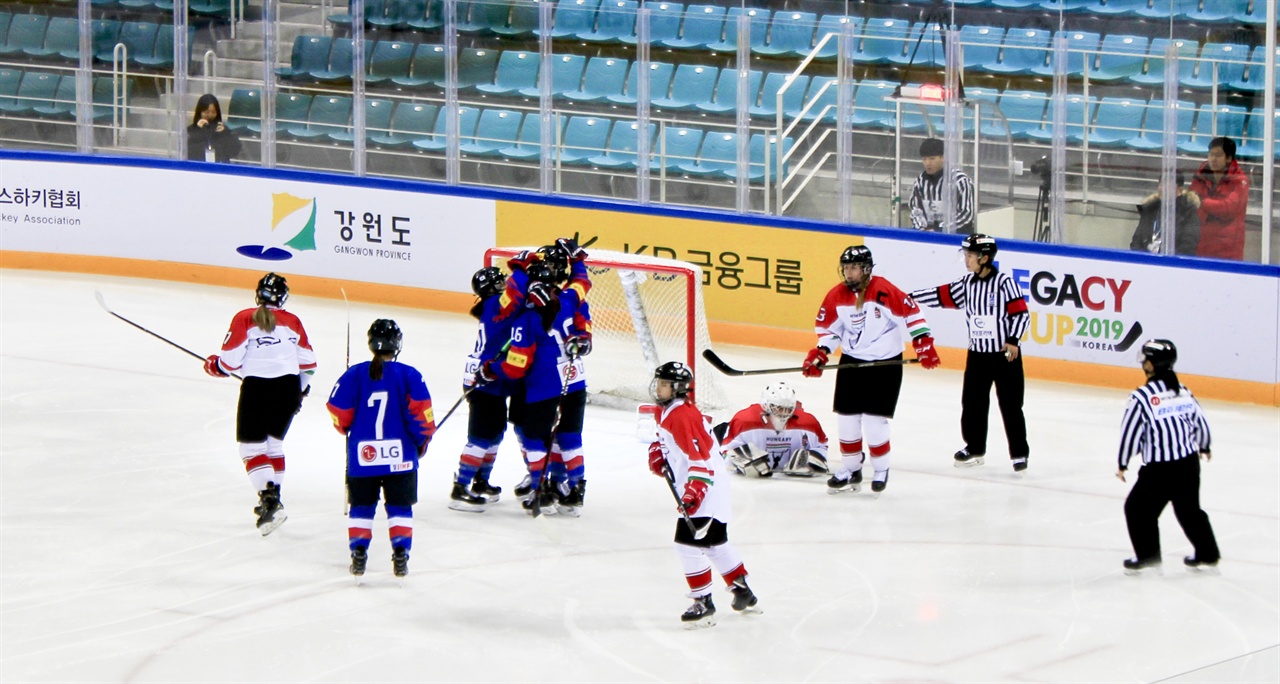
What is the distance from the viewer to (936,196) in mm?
10961

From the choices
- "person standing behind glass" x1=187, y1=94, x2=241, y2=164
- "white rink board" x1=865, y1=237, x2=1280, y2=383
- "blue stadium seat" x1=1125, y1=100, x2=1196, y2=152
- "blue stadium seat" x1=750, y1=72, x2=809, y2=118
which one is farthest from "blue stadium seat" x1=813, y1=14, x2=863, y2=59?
"person standing behind glass" x1=187, y1=94, x2=241, y2=164

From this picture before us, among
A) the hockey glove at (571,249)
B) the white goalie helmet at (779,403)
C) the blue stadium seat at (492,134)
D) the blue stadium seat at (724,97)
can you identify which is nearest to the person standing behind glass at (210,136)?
the blue stadium seat at (492,134)

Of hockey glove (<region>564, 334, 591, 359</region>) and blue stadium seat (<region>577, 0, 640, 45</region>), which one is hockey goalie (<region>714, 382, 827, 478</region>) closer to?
hockey glove (<region>564, 334, 591, 359</region>)

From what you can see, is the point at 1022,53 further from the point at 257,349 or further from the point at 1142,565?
the point at 257,349

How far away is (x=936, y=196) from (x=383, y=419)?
5310mm

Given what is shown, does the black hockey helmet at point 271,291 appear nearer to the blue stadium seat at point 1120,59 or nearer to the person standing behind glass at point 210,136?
the blue stadium seat at point 1120,59

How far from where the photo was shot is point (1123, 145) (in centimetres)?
1045

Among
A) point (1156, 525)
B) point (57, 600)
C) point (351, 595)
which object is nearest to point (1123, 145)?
point (1156, 525)

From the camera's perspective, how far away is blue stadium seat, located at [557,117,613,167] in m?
12.1

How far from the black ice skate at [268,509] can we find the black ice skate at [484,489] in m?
0.89

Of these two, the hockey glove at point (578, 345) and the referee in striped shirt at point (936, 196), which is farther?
the referee in striped shirt at point (936, 196)

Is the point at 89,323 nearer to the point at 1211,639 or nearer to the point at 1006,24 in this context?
the point at 1006,24

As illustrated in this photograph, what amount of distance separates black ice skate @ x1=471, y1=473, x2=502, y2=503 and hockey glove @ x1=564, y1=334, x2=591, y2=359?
734mm

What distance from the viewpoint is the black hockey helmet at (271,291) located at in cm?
737
